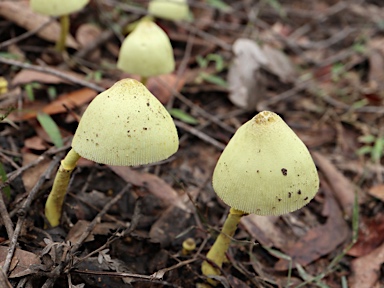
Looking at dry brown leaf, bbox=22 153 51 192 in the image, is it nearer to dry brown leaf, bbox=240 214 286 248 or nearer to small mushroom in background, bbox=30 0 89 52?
small mushroom in background, bbox=30 0 89 52

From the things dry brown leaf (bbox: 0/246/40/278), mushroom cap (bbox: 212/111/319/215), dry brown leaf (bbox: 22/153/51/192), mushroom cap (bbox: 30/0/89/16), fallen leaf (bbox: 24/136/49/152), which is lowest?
fallen leaf (bbox: 24/136/49/152)

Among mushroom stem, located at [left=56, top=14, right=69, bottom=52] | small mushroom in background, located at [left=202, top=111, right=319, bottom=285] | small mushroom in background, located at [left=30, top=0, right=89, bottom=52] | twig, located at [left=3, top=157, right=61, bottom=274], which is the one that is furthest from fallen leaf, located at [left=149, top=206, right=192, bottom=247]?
mushroom stem, located at [left=56, top=14, right=69, bottom=52]

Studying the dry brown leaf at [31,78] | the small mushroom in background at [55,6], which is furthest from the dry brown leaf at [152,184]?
the small mushroom in background at [55,6]

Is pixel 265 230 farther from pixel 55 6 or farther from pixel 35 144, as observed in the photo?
pixel 55 6

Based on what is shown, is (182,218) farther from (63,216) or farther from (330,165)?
(330,165)

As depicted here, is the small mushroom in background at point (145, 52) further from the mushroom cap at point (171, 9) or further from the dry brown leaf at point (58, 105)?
the mushroom cap at point (171, 9)

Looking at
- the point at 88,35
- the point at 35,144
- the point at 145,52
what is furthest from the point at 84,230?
the point at 88,35

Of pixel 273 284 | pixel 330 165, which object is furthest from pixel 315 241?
pixel 330 165
